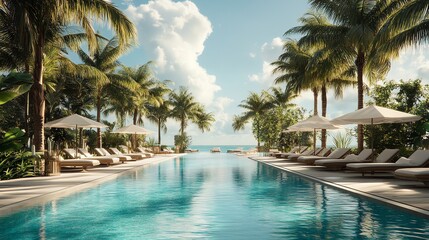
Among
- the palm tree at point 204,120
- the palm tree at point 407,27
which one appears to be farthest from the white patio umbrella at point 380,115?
the palm tree at point 204,120

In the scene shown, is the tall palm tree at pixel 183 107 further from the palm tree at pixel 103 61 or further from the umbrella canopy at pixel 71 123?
the umbrella canopy at pixel 71 123

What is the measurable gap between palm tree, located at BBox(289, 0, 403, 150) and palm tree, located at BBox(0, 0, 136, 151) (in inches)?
431

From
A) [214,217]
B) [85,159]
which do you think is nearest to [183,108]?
[85,159]

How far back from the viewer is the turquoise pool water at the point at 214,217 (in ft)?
21.9

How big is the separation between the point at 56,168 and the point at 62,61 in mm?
8251

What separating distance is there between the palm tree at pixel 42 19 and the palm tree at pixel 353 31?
1094 cm

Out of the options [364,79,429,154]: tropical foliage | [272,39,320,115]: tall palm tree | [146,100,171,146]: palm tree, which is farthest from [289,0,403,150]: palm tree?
[146,100,171,146]: palm tree

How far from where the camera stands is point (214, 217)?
8023 millimetres

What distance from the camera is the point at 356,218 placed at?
25.3ft

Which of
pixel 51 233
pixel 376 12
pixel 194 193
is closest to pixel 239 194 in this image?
pixel 194 193

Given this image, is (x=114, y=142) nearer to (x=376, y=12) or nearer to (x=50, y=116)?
(x=50, y=116)

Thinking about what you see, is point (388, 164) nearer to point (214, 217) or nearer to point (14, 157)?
point (214, 217)

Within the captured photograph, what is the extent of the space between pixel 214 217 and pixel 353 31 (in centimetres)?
1540

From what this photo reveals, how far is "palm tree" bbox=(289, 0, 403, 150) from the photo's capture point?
815 inches
